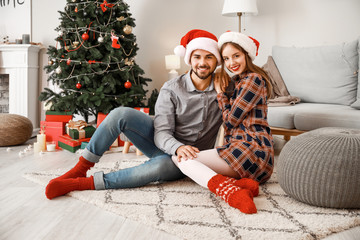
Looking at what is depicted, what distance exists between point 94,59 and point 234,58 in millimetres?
1768

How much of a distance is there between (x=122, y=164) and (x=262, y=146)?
1078mm

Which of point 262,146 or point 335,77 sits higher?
point 335,77

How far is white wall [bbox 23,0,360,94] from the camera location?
385cm

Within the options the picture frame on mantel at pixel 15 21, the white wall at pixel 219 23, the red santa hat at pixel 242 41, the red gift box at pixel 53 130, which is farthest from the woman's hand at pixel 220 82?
the picture frame on mantel at pixel 15 21

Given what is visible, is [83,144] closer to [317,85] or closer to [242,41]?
[242,41]

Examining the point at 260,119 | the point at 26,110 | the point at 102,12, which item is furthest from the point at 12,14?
the point at 260,119

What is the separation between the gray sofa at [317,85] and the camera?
2.80 m

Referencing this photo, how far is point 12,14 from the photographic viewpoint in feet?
14.9

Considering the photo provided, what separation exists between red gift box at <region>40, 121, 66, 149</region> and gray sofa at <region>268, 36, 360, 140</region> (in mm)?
1772

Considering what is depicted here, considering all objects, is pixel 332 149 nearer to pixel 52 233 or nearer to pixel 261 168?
pixel 261 168

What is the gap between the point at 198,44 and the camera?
2084 millimetres

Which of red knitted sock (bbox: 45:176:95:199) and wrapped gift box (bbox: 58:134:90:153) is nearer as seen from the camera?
red knitted sock (bbox: 45:176:95:199)

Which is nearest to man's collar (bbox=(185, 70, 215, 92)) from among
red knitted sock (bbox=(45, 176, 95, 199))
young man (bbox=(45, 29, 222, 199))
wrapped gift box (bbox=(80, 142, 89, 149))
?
young man (bbox=(45, 29, 222, 199))

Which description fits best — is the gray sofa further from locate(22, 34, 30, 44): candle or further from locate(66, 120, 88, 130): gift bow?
locate(22, 34, 30, 44): candle
